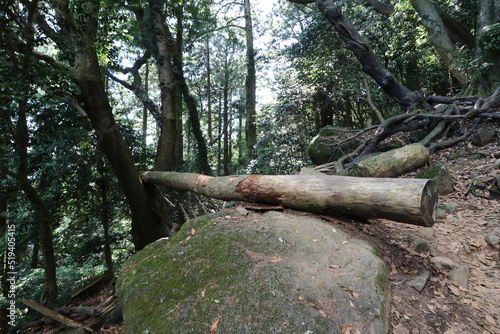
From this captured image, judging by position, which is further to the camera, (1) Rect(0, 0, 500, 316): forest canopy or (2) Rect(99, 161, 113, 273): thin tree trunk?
(2) Rect(99, 161, 113, 273): thin tree trunk

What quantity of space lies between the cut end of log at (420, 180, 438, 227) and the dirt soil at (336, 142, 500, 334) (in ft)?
1.52

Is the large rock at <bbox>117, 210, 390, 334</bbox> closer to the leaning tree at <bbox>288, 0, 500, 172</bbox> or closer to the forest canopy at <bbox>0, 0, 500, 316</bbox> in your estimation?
the forest canopy at <bbox>0, 0, 500, 316</bbox>

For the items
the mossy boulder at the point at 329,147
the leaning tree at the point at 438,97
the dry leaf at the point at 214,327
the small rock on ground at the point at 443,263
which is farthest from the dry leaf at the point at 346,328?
the mossy boulder at the point at 329,147

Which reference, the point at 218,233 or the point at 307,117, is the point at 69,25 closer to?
the point at 218,233

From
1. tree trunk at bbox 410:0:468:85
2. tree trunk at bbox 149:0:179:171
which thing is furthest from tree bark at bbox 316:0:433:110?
tree trunk at bbox 149:0:179:171

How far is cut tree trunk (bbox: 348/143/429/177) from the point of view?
440 cm

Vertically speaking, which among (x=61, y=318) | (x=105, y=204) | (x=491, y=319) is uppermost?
(x=105, y=204)

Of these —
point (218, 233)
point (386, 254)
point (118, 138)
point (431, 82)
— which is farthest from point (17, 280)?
point (431, 82)

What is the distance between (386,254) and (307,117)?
794 centimetres

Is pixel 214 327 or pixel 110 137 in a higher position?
pixel 110 137

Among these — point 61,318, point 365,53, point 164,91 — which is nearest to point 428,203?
point 61,318

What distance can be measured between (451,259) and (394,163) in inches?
98.3

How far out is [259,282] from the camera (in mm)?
1697

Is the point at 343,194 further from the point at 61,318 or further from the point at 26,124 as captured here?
the point at 26,124
